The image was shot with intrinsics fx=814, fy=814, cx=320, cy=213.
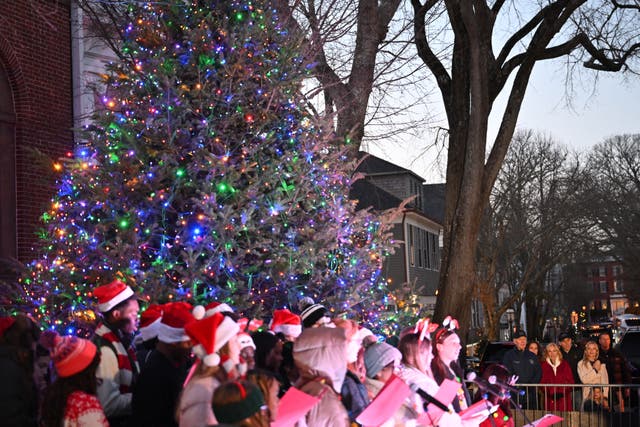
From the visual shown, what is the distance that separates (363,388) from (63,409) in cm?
206

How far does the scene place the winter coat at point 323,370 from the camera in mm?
4766

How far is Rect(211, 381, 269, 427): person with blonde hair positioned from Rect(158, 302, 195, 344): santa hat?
5.86 feet

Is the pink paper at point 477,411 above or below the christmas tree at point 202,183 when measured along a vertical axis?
below

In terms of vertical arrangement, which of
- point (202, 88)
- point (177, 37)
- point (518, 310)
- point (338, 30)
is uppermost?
point (338, 30)

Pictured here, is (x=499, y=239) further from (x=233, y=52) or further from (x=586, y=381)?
(x=233, y=52)

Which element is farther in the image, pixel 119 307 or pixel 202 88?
pixel 202 88

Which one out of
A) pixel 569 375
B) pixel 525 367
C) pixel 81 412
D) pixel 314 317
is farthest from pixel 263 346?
pixel 569 375

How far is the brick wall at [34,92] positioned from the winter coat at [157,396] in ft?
28.4

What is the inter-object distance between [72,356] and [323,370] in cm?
147

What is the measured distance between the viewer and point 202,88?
8.41 metres

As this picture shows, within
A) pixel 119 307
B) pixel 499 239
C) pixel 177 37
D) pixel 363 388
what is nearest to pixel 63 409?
pixel 119 307

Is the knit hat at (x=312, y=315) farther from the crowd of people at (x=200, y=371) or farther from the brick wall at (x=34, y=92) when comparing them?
the brick wall at (x=34, y=92)

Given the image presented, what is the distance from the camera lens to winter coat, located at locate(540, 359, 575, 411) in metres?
11.9

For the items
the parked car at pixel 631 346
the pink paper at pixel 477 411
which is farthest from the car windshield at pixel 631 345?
the pink paper at pixel 477 411
